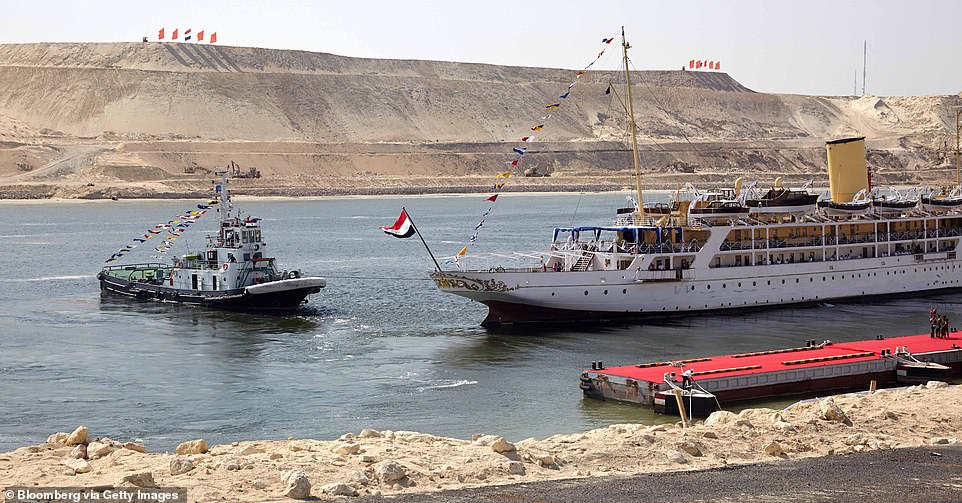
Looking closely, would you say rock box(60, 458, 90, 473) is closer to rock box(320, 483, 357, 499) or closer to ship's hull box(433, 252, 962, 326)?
rock box(320, 483, 357, 499)

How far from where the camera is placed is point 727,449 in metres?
23.7

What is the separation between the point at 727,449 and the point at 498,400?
12006mm

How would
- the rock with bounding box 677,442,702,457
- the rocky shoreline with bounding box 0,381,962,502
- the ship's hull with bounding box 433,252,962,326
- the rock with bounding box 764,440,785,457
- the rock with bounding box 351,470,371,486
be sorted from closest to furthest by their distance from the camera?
the rocky shoreline with bounding box 0,381,962,502 < the rock with bounding box 351,470,371,486 < the rock with bounding box 677,442,702,457 < the rock with bounding box 764,440,785,457 < the ship's hull with bounding box 433,252,962,326

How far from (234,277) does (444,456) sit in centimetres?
3517

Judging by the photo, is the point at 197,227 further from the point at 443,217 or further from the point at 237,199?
the point at 237,199

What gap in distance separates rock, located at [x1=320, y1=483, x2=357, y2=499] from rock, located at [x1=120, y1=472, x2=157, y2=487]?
8.52 feet

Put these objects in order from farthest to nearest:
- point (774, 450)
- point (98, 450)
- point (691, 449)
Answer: point (774, 450) < point (691, 449) < point (98, 450)

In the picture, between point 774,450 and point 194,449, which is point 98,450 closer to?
point 194,449

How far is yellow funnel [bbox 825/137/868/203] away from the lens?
6281cm

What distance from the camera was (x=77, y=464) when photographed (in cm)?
2130

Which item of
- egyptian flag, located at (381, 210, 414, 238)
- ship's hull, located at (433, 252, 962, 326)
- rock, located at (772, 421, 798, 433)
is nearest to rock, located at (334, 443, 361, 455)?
rock, located at (772, 421, 798, 433)

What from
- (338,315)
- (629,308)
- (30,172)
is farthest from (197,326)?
(30,172)

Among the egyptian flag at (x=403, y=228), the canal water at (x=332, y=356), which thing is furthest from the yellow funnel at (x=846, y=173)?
the egyptian flag at (x=403, y=228)

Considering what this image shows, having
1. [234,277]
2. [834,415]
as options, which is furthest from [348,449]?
[234,277]
